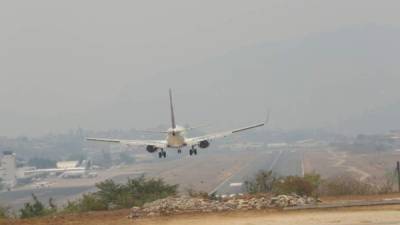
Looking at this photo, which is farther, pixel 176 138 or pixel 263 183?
pixel 176 138

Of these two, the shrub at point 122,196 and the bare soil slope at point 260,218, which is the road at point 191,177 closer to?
the shrub at point 122,196

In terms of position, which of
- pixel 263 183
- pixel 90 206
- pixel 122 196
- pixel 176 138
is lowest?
pixel 90 206

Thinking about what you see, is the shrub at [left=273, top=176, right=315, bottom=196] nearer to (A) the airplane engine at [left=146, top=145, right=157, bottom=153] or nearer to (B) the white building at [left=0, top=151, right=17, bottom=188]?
(A) the airplane engine at [left=146, top=145, right=157, bottom=153]

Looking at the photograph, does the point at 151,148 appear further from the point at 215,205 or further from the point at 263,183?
the point at 215,205

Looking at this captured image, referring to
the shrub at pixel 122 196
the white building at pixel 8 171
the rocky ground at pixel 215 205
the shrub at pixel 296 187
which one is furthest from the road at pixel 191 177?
the rocky ground at pixel 215 205

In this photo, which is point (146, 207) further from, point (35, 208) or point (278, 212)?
point (35, 208)

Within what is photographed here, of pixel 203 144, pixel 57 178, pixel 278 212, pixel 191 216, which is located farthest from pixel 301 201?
pixel 57 178

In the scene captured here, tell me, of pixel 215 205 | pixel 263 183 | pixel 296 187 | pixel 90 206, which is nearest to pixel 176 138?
pixel 263 183

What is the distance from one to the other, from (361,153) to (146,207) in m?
160

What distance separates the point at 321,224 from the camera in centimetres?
2756

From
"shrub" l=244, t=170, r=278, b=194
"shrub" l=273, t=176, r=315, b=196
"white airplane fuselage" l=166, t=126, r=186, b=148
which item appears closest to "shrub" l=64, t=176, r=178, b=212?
"shrub" l=244, t=170, r=278, b=194

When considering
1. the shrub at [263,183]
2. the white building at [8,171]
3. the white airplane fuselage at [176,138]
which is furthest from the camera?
the white building at [8,171]

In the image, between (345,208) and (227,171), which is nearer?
(345,208)

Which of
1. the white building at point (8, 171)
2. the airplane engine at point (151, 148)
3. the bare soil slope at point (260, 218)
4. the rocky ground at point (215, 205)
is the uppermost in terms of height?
the white building at point (8, 171)
